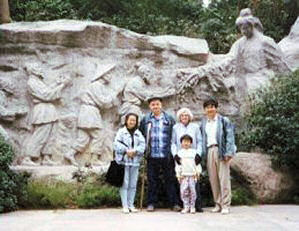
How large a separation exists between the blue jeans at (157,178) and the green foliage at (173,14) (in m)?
7.60

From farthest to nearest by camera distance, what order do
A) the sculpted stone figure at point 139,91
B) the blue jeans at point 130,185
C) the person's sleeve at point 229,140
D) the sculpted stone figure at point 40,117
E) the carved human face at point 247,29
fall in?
the carved human face at point 247,29
the sculpted stone figure at point 139,91
the sculpted stone figure at point 40,117
the blue jeans at point 130,185
the person's sleeve at point 229,140

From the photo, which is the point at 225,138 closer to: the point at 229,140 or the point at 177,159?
the point at 229,140

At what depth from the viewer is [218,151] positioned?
8.01 metres

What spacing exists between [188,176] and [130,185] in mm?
921

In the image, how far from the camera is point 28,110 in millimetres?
10203

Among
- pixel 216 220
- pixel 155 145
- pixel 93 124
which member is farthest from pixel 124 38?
pixel 216 220

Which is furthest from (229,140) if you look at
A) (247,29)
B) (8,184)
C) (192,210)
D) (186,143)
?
(247,29)

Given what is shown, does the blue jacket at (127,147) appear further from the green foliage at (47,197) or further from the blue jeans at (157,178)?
the green foliage at (47,197)

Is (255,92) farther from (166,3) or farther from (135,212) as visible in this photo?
(166,3)

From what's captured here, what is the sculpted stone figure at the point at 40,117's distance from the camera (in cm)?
995

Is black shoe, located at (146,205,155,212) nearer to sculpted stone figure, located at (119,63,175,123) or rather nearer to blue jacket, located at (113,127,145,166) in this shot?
blue jacket, located at (113,127,145,166)

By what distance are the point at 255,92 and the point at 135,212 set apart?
4.24 metres

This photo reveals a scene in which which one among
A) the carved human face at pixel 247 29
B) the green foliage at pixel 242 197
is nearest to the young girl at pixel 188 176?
the green foliage at pixel 242 197

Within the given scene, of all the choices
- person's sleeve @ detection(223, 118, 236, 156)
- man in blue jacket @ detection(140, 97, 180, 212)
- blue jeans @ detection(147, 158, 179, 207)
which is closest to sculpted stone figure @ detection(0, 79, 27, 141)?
man in blue jacket @ detection(140, 97, 180, 212)
